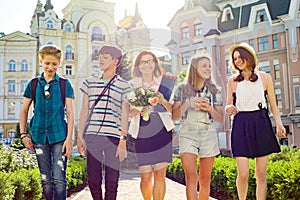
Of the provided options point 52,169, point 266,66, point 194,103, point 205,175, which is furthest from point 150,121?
point 266,66

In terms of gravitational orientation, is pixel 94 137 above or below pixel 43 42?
below

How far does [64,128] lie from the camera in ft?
13.9

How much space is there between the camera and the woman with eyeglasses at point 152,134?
456 cm

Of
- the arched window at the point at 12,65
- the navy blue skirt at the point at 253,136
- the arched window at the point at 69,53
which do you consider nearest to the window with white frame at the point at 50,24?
the arched window at the point at 69,53

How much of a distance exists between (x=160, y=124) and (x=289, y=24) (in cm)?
2355

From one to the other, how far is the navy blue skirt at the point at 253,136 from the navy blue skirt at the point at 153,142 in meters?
0.77

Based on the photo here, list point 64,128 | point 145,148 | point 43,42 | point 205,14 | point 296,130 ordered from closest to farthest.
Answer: point 64,128, point 145,148, point 296,130, point 205,14, point 43,42

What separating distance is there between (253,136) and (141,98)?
51.5 inches

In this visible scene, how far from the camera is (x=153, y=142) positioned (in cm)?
457

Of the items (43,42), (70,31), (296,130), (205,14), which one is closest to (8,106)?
(43,42)

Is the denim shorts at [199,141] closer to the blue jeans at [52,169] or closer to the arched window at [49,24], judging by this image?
the blue jeans at [52,169]

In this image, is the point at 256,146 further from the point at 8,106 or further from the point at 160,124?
the point at 8,106

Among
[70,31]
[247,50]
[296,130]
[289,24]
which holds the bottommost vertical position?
[296,130]

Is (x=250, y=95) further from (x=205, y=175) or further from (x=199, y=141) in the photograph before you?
(x=205, y=175)
